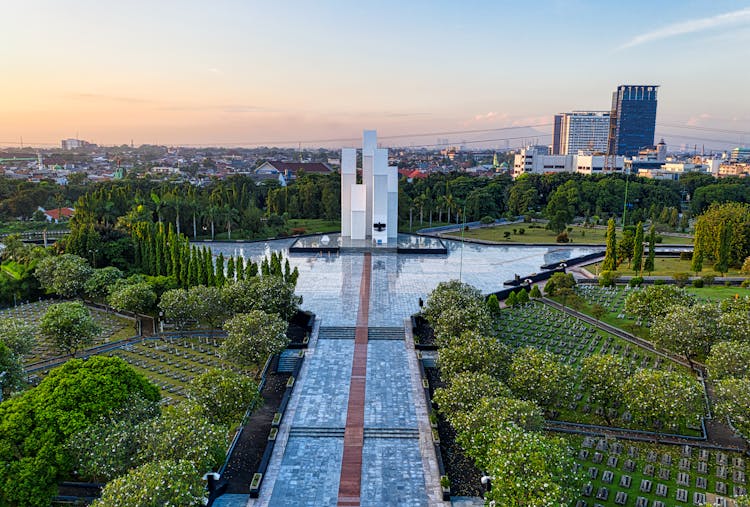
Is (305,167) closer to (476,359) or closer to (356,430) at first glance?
(476,359)

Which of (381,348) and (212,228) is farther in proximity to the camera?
(212,228)

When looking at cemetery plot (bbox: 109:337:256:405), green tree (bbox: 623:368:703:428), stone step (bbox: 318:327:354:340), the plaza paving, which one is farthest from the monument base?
green tree (bbox: 623:368:703:428)

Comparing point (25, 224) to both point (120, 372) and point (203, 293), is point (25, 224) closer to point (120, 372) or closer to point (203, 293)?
point (203, 293)

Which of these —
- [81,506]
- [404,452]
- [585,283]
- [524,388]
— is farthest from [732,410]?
[585,283]

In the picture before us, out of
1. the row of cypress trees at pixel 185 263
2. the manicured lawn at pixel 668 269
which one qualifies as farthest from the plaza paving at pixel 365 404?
the manicured lawn at pixel 668 269

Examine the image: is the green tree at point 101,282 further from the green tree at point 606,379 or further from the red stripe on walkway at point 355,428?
the green tree at point 606,379

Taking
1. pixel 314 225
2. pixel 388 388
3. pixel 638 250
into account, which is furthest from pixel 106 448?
pixel 314 225
